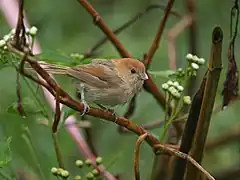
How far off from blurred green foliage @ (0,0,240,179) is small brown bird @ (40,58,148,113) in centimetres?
16

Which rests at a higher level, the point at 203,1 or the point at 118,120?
the point at 203,1

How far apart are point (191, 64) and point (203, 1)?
2239 mm

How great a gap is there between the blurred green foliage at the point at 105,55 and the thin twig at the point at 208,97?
1.52ft

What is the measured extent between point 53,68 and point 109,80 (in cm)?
65

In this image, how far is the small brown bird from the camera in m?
2.84

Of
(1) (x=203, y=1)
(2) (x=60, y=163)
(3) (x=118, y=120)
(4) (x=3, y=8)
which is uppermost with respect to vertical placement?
(1) (x=203, y=1)

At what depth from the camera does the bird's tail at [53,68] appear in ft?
8.06

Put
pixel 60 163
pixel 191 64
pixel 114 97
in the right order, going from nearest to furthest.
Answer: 1. pixel 60 163
2. pixel 191 64
3. pixel 114 97

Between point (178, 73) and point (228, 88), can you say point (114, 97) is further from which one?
point (228, 88)

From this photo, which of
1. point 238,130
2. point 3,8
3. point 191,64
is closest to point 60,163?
point 191,64

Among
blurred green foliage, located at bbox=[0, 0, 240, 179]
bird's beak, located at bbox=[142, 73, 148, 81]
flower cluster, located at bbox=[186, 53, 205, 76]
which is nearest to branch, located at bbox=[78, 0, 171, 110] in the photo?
bird's beak, located at bbox=[142, 73, 148, 81]

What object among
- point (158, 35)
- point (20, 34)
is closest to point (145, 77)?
point (158, 35)

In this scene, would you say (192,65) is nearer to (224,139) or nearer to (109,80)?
(109,80)

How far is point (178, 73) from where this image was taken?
265cm
